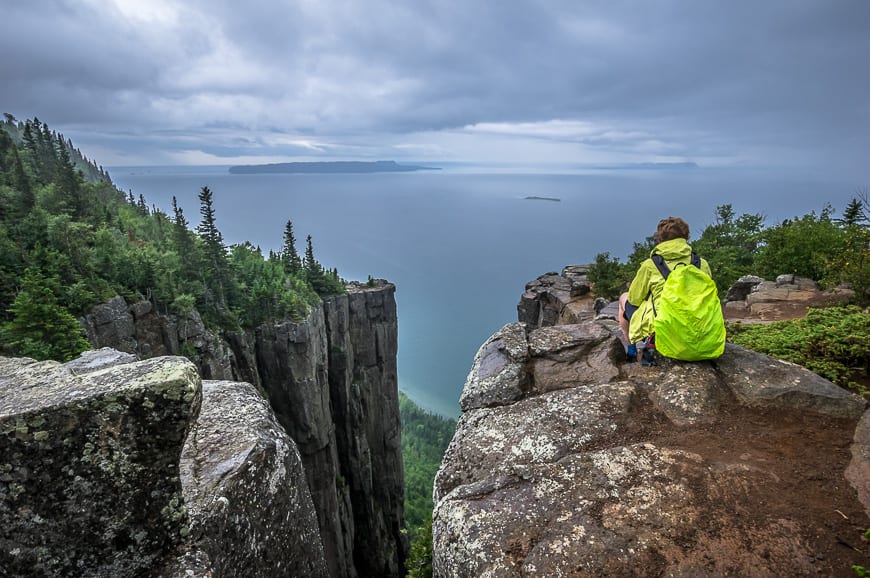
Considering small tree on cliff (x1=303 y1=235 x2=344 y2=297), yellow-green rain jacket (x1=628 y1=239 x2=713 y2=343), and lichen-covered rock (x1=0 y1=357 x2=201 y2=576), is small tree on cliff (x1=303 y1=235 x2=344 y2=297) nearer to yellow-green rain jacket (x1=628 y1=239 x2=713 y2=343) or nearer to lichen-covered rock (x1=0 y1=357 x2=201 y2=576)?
yellow-green rain jacket (x1=628 y1=239 x2=713 y2=343)

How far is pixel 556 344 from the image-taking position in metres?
7.31

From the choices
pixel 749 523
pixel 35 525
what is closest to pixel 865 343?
pixel 749 523

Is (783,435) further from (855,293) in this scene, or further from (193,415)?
(855,293)

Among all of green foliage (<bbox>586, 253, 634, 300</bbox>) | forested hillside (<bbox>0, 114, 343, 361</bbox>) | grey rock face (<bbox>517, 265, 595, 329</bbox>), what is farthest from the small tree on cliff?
green foliage (<bbox>586, 253, 634, 300</bbox>)

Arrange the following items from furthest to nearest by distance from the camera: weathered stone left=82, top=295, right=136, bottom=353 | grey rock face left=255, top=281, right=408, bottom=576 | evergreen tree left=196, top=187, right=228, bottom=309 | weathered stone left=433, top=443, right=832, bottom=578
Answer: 1. evergreen tree left=196, top=187, right=228, bottom=309
2. grey rock face left=255, top=281, right=408, bottom=576
3. weathered stone left=82, top=295, right=136, bottom=353
4. weathered stone left=433, top=443, right=832, bottom=578

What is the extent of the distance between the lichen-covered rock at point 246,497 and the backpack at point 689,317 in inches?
226

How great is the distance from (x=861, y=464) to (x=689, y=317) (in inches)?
90.9

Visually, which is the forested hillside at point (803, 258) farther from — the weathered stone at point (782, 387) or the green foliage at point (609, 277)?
the weathered stone at point (782, 387)

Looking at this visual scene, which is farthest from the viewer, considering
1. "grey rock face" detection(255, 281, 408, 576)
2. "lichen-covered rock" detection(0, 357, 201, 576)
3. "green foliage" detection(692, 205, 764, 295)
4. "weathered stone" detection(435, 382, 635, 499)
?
"grey rock face" detection(255, 281, 408, 576)

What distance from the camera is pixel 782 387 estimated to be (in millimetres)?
5547

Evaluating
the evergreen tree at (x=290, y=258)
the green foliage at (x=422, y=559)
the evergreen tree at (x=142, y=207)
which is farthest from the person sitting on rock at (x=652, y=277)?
the evergreen tree at (x=142, y=207)

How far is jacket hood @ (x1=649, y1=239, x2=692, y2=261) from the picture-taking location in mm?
6355

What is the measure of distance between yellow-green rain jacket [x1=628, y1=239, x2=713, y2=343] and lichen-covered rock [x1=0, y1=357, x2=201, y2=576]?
6.27 meters

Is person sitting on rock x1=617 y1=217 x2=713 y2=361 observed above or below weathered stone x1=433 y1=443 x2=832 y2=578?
above
